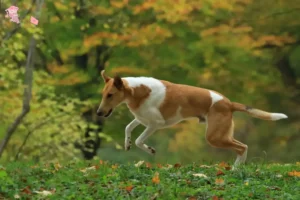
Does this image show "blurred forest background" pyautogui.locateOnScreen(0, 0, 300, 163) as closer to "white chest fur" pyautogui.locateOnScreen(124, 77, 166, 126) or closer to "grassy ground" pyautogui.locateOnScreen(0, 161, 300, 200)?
"white chest fur" pyautogui.locateOnScreen(124, 77, 166, 126)

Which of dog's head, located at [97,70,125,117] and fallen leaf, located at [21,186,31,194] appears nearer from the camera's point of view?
fallen leaf, located at [21,186,31,194]

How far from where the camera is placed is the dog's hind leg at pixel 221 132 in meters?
8.95

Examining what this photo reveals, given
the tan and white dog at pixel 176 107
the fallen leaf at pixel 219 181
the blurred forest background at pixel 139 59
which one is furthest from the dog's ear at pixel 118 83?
the blurred forest background at pixel 139 59

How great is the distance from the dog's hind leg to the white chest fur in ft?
2.05

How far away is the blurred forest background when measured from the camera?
17141mm

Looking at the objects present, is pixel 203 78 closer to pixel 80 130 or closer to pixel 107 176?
pixel 80 130

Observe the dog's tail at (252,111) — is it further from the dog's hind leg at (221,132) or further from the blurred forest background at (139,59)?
the blurred forest background at (139,59)

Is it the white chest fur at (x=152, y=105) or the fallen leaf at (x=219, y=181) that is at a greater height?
the white chest fur at (x=152, y=105)

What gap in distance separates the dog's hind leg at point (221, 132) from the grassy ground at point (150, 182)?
0.73m

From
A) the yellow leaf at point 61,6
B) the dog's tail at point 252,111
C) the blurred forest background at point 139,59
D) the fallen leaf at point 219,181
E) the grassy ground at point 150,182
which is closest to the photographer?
the grassy ground at point 150,182

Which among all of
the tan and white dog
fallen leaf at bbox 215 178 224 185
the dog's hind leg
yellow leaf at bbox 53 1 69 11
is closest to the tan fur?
the tan and white dog

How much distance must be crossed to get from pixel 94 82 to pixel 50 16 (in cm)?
216

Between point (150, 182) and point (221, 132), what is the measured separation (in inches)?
89.0

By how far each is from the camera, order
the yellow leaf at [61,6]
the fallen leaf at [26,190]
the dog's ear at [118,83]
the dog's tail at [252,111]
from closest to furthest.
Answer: the fallen leaf at [26,190] < the dog's ear at [118,83] < the dog's tail at [252,111] < the yellow leaf at [61,6]
